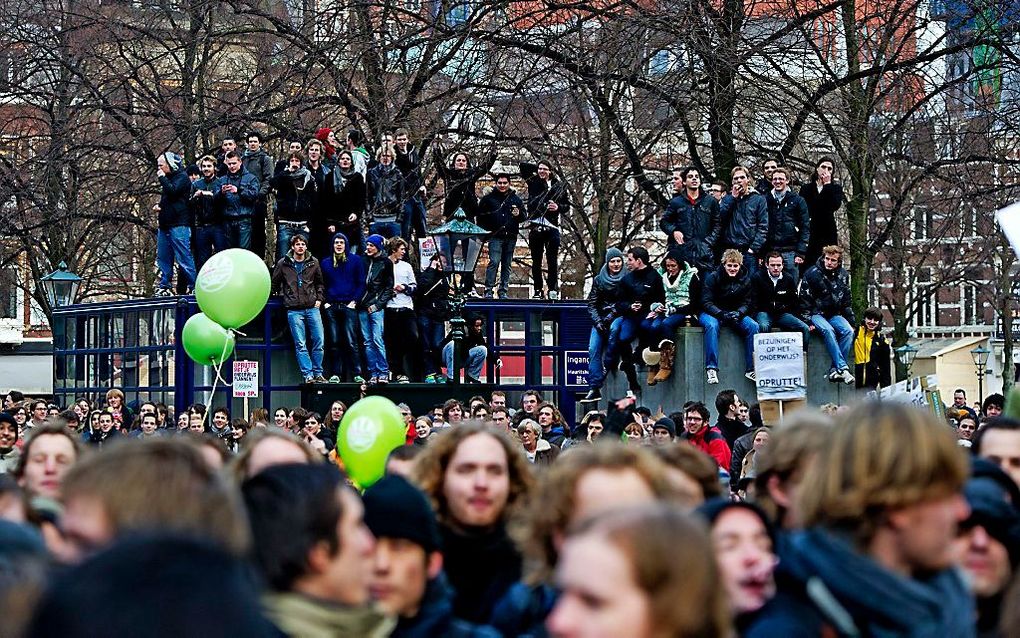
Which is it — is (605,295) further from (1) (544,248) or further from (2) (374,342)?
(1) (544,248)

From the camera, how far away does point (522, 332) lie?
82.1ft

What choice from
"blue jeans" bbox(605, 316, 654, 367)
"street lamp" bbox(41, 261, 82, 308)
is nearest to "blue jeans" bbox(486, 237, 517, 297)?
"blue jeans" bbox(605, 316, 654, 367)

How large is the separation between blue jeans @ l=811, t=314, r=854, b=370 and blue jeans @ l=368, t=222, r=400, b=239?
6202 millimetres

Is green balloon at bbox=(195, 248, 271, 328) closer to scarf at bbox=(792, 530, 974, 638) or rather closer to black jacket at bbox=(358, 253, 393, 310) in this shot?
black jacket at bbox=(358, 253, 393, 310)

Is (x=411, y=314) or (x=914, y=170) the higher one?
(x=914, y=170)

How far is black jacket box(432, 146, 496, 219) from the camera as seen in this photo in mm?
23359

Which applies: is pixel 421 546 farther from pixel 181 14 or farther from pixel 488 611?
pixel 181 14

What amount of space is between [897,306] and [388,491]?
41.5 m

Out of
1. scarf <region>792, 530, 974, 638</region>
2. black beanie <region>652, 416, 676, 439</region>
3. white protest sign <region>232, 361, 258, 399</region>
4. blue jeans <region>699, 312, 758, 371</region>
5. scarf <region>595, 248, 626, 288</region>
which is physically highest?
scarf <region>595, 248, 626, 288</region>

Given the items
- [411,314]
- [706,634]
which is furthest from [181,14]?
[706,634]

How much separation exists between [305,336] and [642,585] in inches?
757

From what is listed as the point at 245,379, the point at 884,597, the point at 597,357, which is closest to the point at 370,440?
the point at 884,597

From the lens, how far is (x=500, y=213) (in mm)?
24109

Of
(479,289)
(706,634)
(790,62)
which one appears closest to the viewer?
(706,634)
